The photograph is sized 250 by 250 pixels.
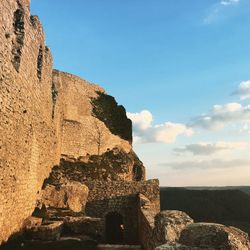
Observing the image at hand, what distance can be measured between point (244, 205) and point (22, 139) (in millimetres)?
48878

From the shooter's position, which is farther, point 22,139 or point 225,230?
point 22,139

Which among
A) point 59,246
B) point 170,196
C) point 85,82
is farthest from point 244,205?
point 59,246

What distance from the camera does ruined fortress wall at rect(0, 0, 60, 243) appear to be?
10.7 meters

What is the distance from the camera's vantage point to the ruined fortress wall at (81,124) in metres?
27.0

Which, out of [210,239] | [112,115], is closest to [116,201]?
[112,115]

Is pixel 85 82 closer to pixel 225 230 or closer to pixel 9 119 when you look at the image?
pixel 9 119

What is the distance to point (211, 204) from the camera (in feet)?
168

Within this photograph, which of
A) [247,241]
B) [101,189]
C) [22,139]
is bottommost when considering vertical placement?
[247,241]

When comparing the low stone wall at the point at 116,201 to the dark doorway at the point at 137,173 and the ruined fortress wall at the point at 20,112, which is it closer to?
the ruined fortress wall at the point at 20,112

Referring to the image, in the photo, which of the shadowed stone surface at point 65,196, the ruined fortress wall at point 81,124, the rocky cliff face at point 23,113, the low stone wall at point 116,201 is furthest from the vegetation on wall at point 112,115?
the shadowed stone surface at point 65,196

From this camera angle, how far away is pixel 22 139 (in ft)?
41.5

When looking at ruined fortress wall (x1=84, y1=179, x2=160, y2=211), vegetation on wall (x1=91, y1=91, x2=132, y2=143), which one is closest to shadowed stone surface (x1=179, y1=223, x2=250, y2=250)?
ruined fortress wall (x1=84, y1=179, x2=160, y2=211)

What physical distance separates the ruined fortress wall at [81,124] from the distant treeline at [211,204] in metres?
18.6

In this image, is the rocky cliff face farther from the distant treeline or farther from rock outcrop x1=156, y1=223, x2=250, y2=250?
the distant treeline
